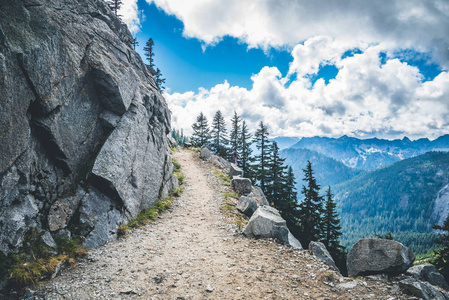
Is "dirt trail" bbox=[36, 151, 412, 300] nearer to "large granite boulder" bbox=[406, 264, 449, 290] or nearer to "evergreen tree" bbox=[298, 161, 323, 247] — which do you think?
"large granite boulder" bbox=[406, 264, 449, 290]

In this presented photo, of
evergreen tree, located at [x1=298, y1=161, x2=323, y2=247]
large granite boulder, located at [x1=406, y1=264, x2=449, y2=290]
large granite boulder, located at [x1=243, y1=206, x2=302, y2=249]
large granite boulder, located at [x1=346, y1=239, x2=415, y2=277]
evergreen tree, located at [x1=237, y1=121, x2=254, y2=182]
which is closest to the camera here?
large granite boulder, located at [x1=346, y1=239, x2=415, y2=277]

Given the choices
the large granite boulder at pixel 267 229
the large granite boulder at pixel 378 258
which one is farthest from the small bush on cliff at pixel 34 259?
the large granite boulder at pixel 378 258

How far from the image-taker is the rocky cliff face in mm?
7965

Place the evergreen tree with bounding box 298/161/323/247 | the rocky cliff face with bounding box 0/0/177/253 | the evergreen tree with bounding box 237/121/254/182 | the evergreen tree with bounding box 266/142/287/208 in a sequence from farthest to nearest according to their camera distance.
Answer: the evergreen tree with bounding box 237/121/254/182
the evergreen tree with bounding box 266/142/287/208
the evergreen tree with bounding box 298/161/323/247
the rocky cliff face with bounding box 0/0/177/253

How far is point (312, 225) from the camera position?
31.9 meters

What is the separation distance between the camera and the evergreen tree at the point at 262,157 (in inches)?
1531

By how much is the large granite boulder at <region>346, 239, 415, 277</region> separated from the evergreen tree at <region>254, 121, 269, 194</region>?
1117 inches

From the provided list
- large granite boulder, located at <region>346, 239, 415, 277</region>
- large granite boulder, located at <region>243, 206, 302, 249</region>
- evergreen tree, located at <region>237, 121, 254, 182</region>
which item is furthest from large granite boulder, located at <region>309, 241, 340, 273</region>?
evergreen tree, located at <region>237, 121, 254, 182</region>

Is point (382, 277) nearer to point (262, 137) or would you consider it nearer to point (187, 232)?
point (187, 232)

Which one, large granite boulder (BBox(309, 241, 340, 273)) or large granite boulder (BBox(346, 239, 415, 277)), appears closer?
large granite boulder (BBox(346, 239, 415, 277))

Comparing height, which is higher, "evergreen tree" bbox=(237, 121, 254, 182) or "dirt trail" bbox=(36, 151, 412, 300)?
"evergreen tree" bbox=(237, 121, 254, 182)

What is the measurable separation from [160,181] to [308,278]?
43.6 ft

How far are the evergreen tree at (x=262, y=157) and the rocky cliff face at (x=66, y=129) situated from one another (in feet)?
86.2

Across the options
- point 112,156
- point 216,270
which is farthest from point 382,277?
point 112,156
